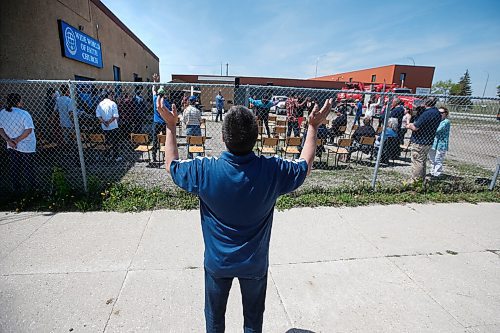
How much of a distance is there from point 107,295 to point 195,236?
4.22ft

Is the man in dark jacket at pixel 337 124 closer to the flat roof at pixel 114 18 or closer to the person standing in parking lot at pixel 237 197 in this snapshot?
the person standing in parking lot at pixel 237 197

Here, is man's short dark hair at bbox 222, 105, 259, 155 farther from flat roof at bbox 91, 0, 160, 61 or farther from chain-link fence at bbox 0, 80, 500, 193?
flat roof at bbox 91, 0, 160, 61

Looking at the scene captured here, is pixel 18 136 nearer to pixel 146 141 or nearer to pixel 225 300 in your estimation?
pixel 146 141

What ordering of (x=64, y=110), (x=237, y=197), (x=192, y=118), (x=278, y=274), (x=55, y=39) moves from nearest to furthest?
(x=237, y=197) < (x=278, y=274) < (x=192, y=118) < (x=64, y=110) < (x=55, y=39)

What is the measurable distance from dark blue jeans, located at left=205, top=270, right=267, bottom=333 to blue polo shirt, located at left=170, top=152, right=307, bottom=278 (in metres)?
0.08

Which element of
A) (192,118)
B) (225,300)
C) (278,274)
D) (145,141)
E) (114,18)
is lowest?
(278,274)

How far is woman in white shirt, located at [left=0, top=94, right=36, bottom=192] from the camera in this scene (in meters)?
4.12

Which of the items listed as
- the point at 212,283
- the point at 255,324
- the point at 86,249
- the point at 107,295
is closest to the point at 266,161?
the point at 212,283

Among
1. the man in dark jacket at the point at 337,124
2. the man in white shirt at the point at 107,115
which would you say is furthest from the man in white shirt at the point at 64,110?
the man in dark jacket at the point at 337,124

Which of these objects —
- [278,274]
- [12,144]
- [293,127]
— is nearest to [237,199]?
[278,274]

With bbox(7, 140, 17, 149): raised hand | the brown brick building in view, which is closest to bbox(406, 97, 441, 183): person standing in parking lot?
bbox(7, 140, 17, 149): raised hand

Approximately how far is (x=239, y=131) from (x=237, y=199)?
1.17 feet

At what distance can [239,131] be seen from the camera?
1375 mm

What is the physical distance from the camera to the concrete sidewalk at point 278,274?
238 centimetres
